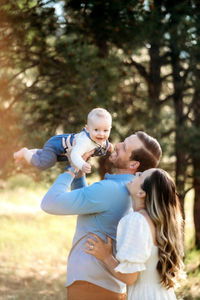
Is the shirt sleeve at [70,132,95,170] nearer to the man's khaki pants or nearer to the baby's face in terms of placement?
the baby's face

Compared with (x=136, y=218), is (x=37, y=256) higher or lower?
lower

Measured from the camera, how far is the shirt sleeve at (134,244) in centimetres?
206

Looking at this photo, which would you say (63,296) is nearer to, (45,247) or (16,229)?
(45,247)

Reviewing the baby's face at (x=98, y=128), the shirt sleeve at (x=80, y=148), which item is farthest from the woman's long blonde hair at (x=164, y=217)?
the baby's face at (x=98, y=128)

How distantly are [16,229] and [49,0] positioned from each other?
6305mm

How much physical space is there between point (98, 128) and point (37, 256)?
20.0 ft

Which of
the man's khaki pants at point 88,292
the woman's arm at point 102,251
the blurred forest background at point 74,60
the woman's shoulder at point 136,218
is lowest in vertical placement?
the blurred forest background at point 74,60

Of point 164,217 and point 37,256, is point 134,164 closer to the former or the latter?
point 164,217

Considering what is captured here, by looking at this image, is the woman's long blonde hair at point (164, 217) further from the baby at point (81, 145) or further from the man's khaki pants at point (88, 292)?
the baby at point (81, 145)

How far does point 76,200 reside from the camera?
7.09ft

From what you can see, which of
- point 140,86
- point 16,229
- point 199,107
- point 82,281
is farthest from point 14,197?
Result: point 82,281

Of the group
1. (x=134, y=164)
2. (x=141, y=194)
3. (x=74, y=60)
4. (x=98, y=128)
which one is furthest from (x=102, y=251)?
(x=74, y=60)

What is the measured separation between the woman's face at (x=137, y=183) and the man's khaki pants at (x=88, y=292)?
516 mm

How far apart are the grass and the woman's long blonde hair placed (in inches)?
114
